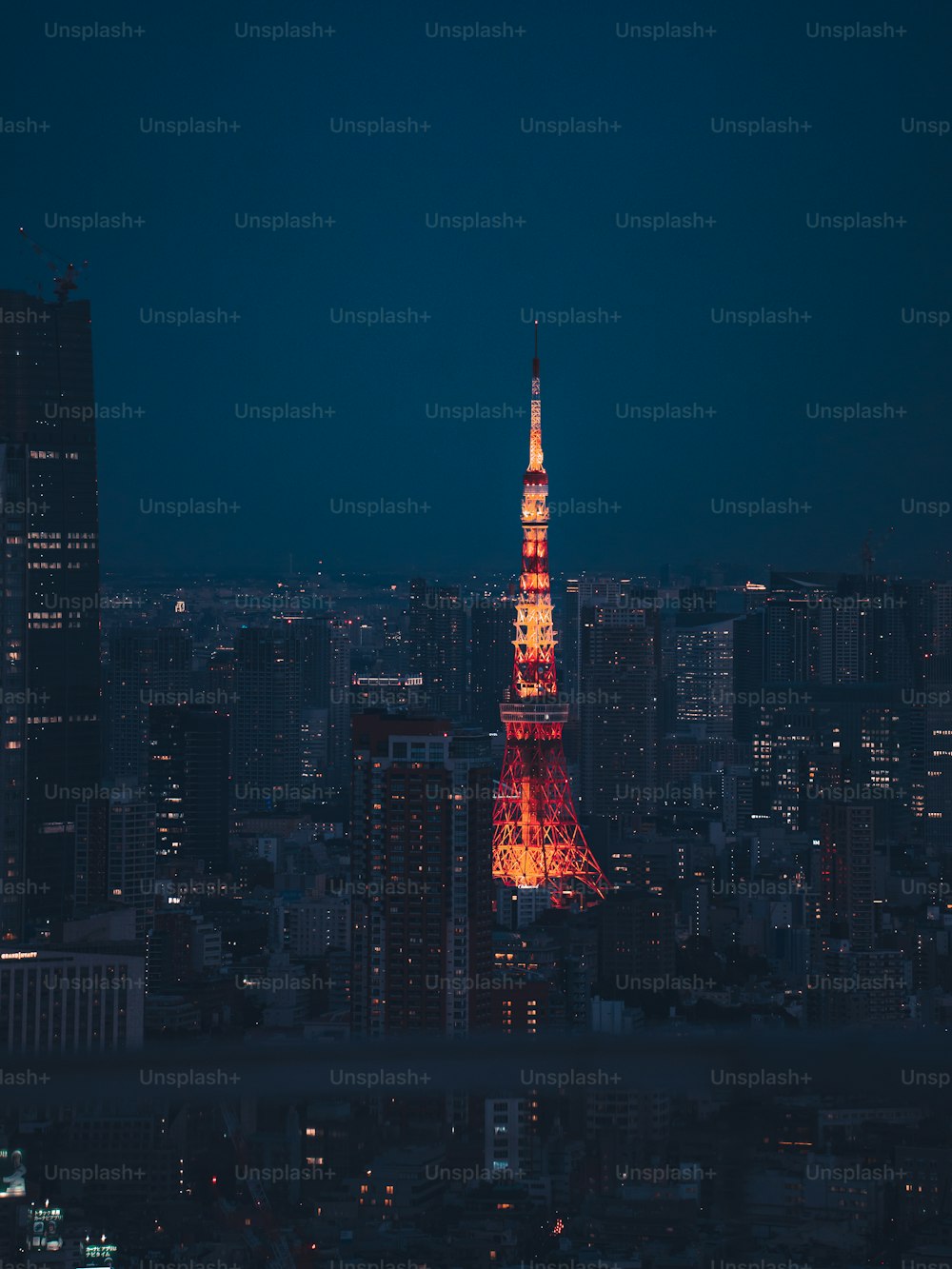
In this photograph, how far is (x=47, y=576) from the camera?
619 inches

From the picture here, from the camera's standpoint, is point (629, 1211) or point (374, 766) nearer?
point (629, 1211)

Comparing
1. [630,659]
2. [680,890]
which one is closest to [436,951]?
[680,890]

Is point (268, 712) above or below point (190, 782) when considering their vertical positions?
above

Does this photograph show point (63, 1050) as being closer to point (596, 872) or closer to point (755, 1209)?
point (755, 1209)

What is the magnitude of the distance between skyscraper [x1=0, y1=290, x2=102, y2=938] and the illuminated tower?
326 centimetres

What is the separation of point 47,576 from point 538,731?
4.10m

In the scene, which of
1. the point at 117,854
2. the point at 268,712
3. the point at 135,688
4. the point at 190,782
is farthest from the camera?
the point at 268,712

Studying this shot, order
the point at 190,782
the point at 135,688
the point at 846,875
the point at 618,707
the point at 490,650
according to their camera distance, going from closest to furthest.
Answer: the point at 846,875, the point at 190,782, the point at 135,688, the point at 490,650, the point at 618,707

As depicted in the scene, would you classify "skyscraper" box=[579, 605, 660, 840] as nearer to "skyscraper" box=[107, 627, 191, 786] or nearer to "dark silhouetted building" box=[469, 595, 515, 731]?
"dark silhouetted building" box=[469, 595, 515, 731]

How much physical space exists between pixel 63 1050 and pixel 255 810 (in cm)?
1492

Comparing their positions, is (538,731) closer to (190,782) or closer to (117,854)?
(190,782)

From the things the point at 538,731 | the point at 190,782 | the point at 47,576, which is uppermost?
the point at 47,576

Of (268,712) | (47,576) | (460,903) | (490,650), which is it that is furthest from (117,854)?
(268,712)

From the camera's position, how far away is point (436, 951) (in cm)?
962
